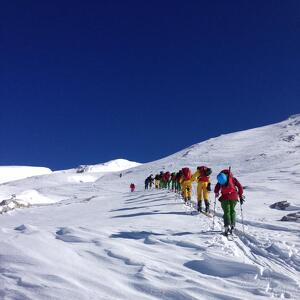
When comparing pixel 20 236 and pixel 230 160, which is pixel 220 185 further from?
pixel 230 160

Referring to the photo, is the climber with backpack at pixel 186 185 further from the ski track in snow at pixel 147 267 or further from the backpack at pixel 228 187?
the ski track in snow at pixel 147 267

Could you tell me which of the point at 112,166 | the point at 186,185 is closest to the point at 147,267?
the point at 186,185

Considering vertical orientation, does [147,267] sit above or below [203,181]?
below

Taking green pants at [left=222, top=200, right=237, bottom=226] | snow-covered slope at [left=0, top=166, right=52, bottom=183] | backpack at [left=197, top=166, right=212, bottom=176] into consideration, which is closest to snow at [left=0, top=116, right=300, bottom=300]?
green pants at [left=222, top=200, right=237, bottom=226]

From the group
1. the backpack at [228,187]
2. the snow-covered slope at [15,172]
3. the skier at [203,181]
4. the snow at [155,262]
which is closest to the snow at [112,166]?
the snow-covered slope at [15,172]

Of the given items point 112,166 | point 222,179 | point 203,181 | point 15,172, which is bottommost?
point 222,179

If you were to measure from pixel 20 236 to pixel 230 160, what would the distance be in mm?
68692

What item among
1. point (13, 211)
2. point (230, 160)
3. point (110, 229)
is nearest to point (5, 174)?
point (230, 160)

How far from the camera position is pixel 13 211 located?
27.0m

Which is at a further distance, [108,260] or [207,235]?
[207,235]

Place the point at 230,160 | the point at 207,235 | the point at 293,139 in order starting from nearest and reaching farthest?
the point at 207,235, the point at 230,160, the point at 293,139

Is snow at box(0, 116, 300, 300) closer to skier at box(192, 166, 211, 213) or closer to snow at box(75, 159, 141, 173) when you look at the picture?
skier at box(192, 166, 211, 213)

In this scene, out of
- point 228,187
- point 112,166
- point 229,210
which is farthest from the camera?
point 112,166

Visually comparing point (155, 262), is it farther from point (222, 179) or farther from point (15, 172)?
point (15, 172)
